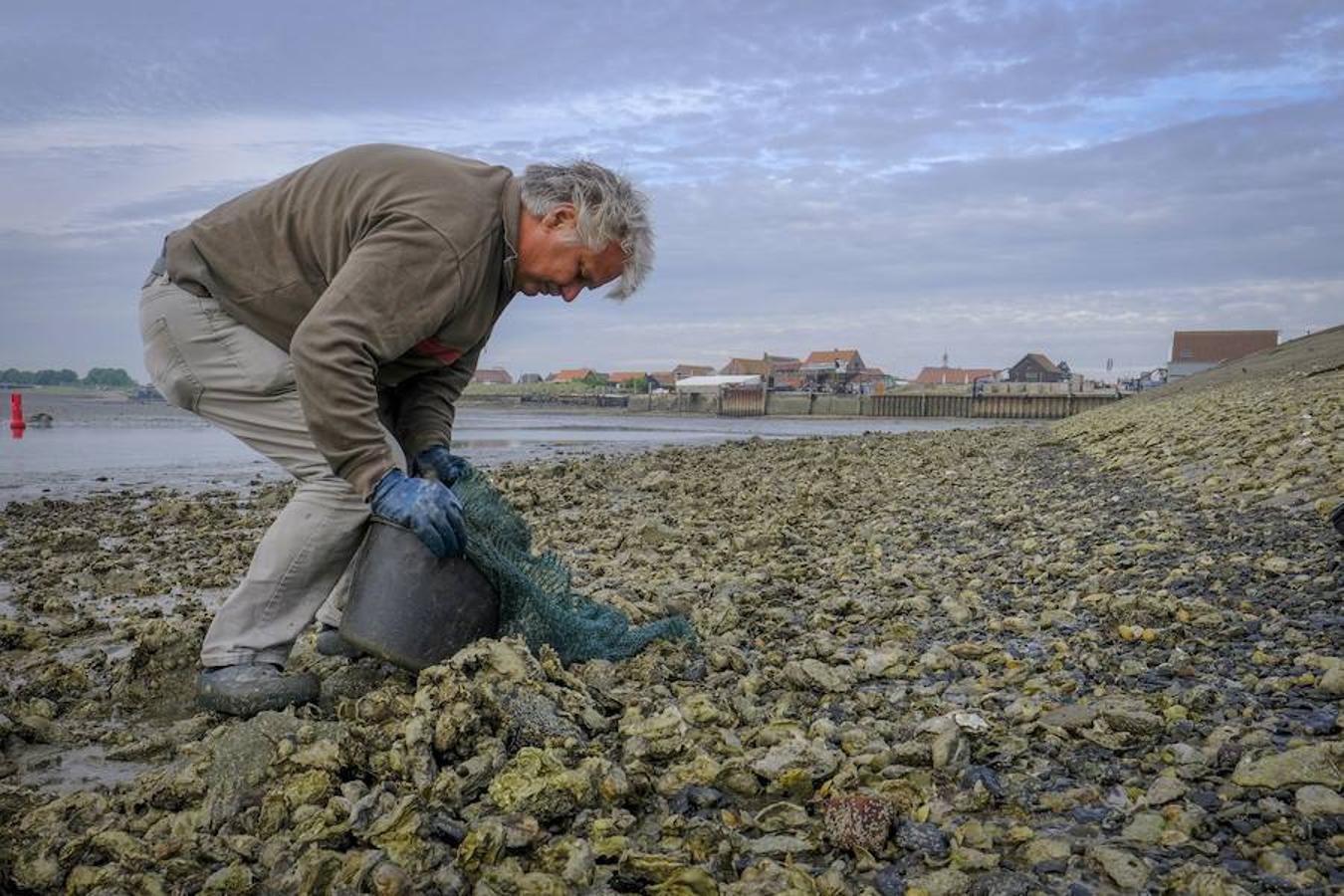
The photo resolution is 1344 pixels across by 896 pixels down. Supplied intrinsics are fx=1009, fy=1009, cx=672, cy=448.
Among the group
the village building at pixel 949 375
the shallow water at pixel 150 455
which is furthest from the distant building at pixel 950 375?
the shallow water at pixel 150 455

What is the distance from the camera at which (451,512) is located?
9.76 ft

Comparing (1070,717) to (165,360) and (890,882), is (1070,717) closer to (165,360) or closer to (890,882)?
(890,882)

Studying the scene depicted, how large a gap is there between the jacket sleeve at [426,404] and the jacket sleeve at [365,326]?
80cm

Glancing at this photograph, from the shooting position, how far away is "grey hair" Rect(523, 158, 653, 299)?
116 inches

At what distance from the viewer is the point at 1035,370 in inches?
3885

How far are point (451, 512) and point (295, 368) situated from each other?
1.96 ft

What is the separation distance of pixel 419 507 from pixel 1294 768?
7.52 ft

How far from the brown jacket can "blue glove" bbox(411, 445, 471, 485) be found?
45 centimetres

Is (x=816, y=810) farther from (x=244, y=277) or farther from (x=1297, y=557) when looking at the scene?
(x=1297, y=557)

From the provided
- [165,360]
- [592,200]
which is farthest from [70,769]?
[592,200]

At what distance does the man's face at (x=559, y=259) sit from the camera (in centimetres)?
297

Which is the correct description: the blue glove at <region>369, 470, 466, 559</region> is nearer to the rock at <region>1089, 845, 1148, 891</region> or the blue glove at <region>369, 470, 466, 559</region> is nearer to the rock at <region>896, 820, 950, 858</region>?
the rock at <region>896, 820, 950, 858</region>

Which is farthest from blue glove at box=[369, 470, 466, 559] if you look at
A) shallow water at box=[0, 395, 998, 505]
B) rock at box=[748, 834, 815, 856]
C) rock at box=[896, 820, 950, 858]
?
shallow water at box=[0, 395, 998, 505]

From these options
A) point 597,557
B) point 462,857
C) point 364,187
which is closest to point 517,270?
point 364,187
